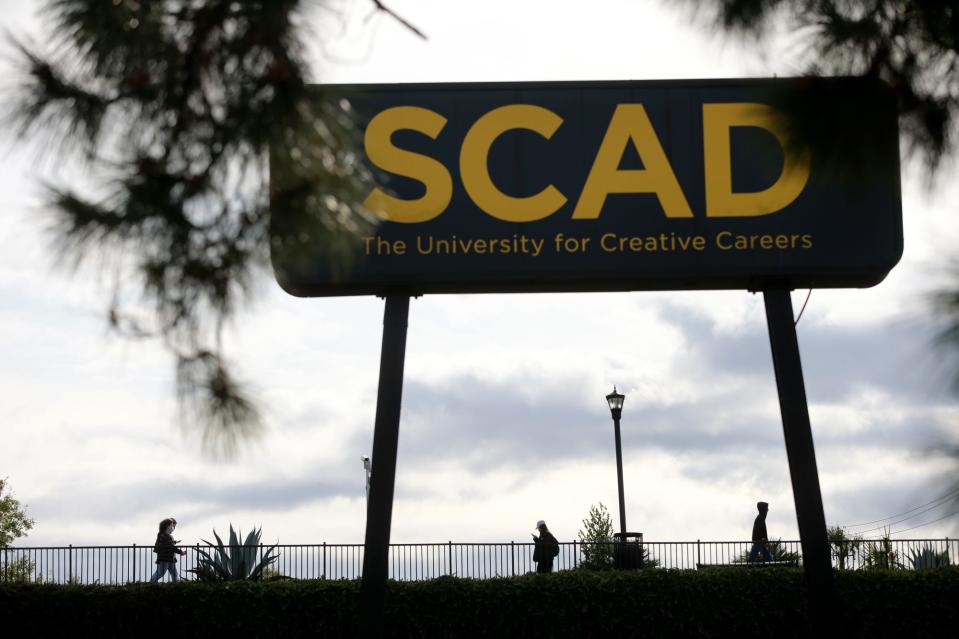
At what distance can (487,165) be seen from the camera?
13.5 meters

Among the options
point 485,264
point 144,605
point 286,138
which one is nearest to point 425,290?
point 485,264

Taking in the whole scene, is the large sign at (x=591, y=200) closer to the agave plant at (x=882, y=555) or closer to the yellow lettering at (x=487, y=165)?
the yellow lettering at (x=487, y=165)

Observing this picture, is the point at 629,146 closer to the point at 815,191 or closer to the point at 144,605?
the point at 815,191

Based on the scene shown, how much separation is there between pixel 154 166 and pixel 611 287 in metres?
8.38

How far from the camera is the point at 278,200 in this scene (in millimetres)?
5859

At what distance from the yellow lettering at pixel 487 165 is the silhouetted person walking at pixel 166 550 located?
919 centimetres

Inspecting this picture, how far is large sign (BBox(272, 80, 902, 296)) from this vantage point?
1332 centimetres

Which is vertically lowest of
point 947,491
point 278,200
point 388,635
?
point 388,635

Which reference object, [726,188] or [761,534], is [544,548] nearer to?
[761,534]

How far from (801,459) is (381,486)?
15.0ft

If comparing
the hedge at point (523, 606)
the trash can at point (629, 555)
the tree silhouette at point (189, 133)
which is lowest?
the hedge at point (523, 606)

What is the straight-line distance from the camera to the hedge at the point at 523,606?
16.0 meters

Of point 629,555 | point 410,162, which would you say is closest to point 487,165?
point 410,162

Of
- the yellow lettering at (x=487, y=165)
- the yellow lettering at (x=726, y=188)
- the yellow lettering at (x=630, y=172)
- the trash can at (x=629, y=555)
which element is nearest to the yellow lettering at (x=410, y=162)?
the yellow lettering at (x=487, y=165)
